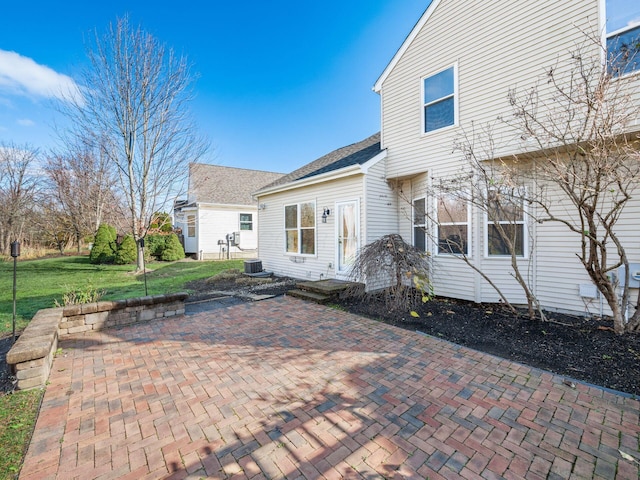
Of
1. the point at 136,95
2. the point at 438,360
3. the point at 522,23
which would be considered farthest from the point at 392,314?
the point at 136,95

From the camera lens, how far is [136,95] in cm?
1187

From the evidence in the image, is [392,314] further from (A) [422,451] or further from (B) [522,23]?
(B) [522,23]

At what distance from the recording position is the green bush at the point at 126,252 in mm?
14966

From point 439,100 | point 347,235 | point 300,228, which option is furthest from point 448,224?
point 300,228

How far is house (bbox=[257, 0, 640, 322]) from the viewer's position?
5.29 metres

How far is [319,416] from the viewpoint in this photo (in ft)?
8.67

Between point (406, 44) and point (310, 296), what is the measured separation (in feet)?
23.5

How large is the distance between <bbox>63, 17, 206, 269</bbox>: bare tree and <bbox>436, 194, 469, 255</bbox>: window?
11.8 m

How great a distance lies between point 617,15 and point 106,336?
10.3 m

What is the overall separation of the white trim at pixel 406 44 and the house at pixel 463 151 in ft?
0.08

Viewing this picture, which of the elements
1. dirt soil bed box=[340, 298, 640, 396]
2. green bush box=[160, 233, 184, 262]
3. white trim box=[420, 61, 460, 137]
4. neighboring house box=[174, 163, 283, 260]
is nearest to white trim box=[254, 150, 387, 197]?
white trim box=[420, 61, 460, 137]

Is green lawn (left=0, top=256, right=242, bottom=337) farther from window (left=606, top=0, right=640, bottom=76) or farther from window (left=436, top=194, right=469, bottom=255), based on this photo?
window (left=606, top=0, right=640, bottom=76)

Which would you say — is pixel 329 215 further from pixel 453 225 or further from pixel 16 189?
pixel 16 189

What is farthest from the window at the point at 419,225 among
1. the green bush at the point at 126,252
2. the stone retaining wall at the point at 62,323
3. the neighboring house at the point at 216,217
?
the green bush at the point at 126,252
